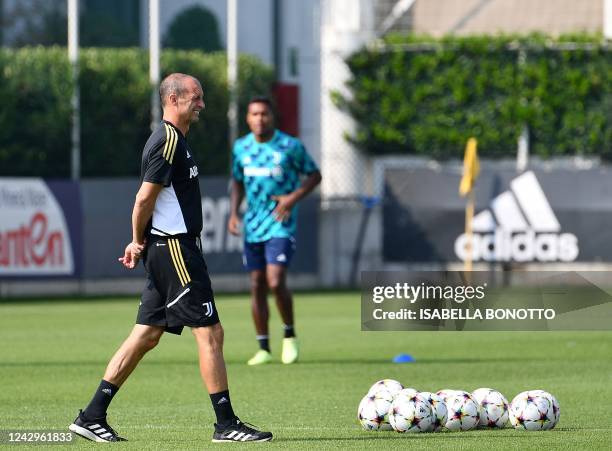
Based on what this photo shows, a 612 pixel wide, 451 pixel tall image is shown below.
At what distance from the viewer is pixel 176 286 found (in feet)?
28.1

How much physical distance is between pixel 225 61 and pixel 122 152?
14.8 ft

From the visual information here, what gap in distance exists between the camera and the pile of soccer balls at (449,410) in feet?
29.5

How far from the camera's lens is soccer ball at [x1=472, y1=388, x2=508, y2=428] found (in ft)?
30.2

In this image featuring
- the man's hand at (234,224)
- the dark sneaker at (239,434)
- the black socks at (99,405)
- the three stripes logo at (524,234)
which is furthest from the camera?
the three stripes logo at (524,234)

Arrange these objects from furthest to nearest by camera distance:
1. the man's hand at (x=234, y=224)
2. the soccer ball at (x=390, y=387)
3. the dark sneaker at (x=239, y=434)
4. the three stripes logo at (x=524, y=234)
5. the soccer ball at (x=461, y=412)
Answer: the three stripes logo at (x=524, y=234) → the man's hand at (x=234, y=224) → the soccer ball at (x=390, y=387) → the soccer ball at (x=461, y=412) → the dark sneaker at (x=239, y=434)

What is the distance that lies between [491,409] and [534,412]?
0.27 metres

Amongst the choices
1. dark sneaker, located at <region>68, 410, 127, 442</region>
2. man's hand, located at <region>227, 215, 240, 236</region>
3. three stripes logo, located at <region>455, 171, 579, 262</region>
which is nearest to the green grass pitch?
dark sneaker, located at <region>68, 410, 127, 442</region>

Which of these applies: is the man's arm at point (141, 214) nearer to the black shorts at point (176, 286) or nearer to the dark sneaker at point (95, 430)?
the black shorts at point (176, 286)

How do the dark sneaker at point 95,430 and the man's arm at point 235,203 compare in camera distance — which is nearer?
the dark sneaker at point 95,430

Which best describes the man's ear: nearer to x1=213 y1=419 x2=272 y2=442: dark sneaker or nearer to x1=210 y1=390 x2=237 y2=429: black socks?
x1=210 y1=390 x2=237 y2=429: black socks

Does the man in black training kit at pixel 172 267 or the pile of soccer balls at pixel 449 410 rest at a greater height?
the man in black training kit at pixel 172 267

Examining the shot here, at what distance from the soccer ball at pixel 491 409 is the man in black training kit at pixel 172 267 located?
1458mm

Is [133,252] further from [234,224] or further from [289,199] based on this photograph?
[234,224]

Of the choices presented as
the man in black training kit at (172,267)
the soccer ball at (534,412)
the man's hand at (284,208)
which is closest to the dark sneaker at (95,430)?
the man in black training kit at (172,267)
